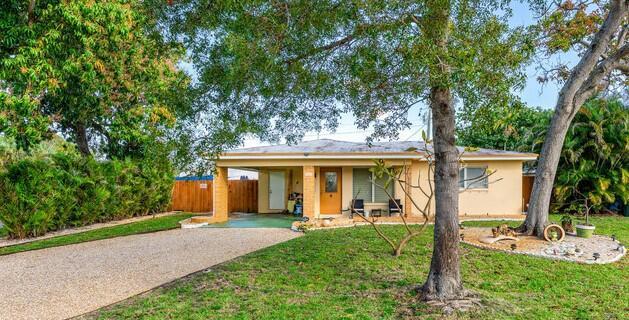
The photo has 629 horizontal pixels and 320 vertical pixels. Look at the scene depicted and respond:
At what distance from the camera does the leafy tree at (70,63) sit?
31.1 ft

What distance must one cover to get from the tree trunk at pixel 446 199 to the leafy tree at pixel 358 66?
14 mm

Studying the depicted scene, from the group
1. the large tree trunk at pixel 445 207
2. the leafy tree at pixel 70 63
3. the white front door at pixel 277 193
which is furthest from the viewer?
the white front door at pixel 277 193

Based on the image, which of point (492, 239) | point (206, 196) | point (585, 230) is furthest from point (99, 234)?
point (585, 230)

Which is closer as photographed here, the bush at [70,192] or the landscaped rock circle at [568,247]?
the landscaped rock circle at [568,247]

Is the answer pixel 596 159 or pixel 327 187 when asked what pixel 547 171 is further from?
pixel 327 187

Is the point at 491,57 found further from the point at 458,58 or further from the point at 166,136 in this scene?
the point at 166,136

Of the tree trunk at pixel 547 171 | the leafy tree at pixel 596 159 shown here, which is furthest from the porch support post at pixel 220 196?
the tree trunk at pixel 547 171

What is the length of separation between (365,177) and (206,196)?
8955 mm

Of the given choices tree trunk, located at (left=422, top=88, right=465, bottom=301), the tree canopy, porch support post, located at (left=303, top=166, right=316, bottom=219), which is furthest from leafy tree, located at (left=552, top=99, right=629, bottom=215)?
the tree canopy

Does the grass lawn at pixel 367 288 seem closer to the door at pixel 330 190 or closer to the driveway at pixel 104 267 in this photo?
the driveway at pixel 104 267

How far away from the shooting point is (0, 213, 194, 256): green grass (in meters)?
10.3

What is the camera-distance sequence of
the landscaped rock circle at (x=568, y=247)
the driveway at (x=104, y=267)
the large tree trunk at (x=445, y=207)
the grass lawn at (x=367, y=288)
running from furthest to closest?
the landscaped rock circle at (x=568, y=247), the driveway at (x=104, y=267), the large tree trunk at (x=445, y=207), the grass lawn at (x=367, y=288)

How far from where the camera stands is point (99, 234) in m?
12.4

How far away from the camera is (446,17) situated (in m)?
4.96
